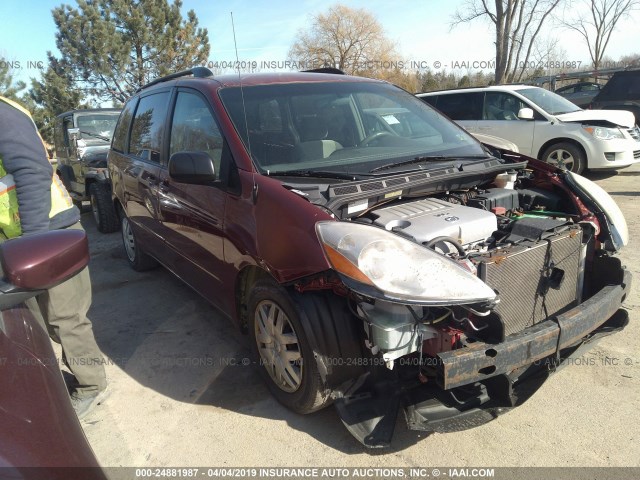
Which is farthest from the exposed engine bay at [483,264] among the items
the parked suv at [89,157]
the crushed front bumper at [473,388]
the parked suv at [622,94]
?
the parked suv at [622,94]

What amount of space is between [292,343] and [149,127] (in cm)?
261

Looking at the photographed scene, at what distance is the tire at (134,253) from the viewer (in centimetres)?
Answer: 510

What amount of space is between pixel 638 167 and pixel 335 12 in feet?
81.0

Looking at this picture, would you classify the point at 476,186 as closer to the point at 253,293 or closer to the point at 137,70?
the point at 253,293

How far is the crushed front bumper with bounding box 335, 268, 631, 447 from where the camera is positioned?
2160 mm

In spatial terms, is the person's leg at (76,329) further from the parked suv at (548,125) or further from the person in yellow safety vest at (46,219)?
the parked suv at (548,125)

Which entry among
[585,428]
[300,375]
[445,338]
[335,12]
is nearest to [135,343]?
[300,375]

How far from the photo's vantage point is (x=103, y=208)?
278 inches

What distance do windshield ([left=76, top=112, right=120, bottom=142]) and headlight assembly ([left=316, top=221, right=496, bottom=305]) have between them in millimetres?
7772

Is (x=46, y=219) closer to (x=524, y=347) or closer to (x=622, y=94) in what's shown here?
(x=524, y=347)

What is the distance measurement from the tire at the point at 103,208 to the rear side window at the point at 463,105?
6146mm

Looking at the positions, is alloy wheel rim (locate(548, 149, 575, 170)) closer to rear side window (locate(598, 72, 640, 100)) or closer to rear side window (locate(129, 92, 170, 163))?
rear side window (locate(598, 72, 640, 100))

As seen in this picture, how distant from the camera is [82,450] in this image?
1.33 m

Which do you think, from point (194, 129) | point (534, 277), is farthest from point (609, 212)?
point (194, 129)
